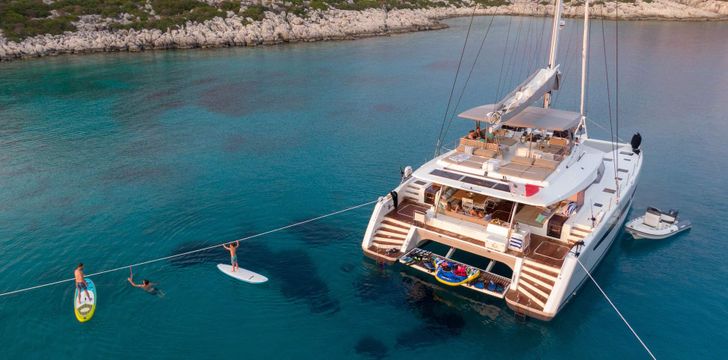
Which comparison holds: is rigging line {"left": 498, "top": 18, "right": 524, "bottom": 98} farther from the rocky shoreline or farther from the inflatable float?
the inflatable float

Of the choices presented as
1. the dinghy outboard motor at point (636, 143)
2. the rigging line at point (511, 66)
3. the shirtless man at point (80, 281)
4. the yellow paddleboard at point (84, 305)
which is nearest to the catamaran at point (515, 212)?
the dinghy outboard motor at point (636, 143)

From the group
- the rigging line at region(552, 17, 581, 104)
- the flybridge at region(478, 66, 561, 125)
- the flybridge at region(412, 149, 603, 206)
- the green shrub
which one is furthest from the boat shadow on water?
the green shrub

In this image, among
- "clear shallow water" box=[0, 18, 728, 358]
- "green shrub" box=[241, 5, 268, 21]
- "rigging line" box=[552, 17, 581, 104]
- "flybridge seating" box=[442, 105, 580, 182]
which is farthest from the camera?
"green shrub" box=[241, 5, 268, 21]

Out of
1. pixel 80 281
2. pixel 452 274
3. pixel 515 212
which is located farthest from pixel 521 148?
pixel 80 281

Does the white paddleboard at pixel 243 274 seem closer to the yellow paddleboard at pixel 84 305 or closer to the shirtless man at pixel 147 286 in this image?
the shirtless man at pixel 147 286

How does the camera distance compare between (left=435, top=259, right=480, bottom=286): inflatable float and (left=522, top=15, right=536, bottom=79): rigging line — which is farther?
(left=522, top=15, right=536, bottom=79): rigging line

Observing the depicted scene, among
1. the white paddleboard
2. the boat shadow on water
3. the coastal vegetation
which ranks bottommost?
the boat shadow on water

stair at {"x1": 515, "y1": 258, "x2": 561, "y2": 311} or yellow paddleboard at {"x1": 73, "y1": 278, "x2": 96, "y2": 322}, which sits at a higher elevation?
stair at {"x1": 515, "y1": 258, "x2": 561, "y2": 311}
